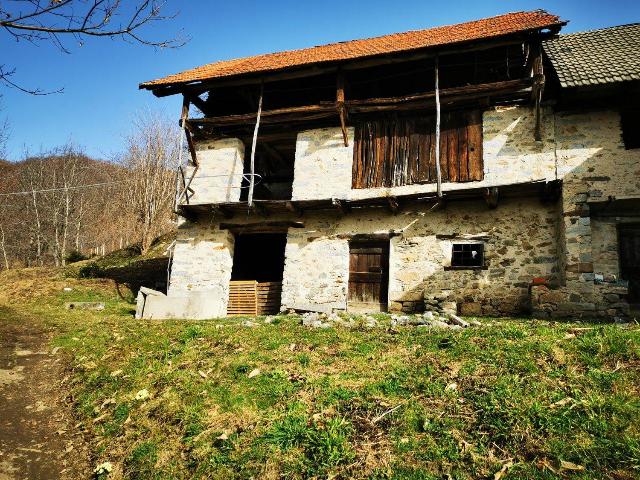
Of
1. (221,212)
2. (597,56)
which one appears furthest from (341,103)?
(597,56)

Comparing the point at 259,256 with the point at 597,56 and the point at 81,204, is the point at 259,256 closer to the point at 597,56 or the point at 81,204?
the point at 597,56

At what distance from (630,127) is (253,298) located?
10840mm

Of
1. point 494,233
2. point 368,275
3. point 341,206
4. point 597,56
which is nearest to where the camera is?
point 494,233

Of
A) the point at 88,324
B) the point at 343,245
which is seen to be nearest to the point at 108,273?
the point at 88,324

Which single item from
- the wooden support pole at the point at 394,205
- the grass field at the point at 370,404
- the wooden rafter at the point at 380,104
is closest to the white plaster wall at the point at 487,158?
the wooden support pole at the point at 394,205

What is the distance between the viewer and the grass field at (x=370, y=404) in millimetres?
3691

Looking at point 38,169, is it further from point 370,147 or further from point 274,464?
point 274,464

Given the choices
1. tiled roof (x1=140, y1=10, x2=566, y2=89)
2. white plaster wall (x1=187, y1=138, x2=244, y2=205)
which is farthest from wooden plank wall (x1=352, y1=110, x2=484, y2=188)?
white plaster wall (x1=187, y1=138, x2=244, y2=205)

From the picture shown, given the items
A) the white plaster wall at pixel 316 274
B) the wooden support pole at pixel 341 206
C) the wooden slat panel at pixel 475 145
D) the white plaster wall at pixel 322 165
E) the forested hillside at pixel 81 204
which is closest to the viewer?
the wooden slat panel at pixel 475 145

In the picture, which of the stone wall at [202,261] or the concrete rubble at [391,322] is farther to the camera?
the stone wall at [202,261]

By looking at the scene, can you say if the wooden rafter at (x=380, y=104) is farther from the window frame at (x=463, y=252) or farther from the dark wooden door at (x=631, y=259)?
the dark wooden door at (x=631, y=259)

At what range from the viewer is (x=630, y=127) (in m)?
9.70

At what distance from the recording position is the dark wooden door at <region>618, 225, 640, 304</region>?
360 inches

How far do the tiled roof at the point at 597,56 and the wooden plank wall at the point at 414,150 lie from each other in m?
2.39
